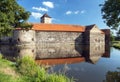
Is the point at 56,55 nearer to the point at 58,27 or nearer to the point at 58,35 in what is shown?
the point at 58,35

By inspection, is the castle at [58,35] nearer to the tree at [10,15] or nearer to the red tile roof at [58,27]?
the red tile roof at [58,27]

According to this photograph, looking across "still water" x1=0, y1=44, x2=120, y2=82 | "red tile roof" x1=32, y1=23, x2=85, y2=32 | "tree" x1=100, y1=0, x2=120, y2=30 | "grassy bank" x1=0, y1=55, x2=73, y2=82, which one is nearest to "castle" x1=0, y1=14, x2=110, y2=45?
"red tile roof" x1=32, y1=23, x2=85, y2=32

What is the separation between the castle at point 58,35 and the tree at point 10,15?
2779 cm

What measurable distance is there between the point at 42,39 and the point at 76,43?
11943mm

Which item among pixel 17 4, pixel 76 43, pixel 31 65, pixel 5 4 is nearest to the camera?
pixel 31 65

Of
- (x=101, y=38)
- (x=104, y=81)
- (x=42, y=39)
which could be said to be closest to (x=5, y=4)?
(x=104, y=81)

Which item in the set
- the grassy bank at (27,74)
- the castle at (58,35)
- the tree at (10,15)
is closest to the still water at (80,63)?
the grassy bank at (27,74)

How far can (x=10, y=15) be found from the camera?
16.9 metres

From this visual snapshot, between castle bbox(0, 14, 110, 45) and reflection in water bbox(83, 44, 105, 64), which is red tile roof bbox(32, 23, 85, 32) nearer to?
castle bbox(0, 14, 110, 45)

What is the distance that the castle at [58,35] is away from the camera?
48562mm

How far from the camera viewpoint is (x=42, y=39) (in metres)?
52.0

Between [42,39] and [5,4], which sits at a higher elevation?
[5,4]

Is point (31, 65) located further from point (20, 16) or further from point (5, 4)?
point (20, 16)

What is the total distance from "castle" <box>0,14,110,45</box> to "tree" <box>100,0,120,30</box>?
106 ft
